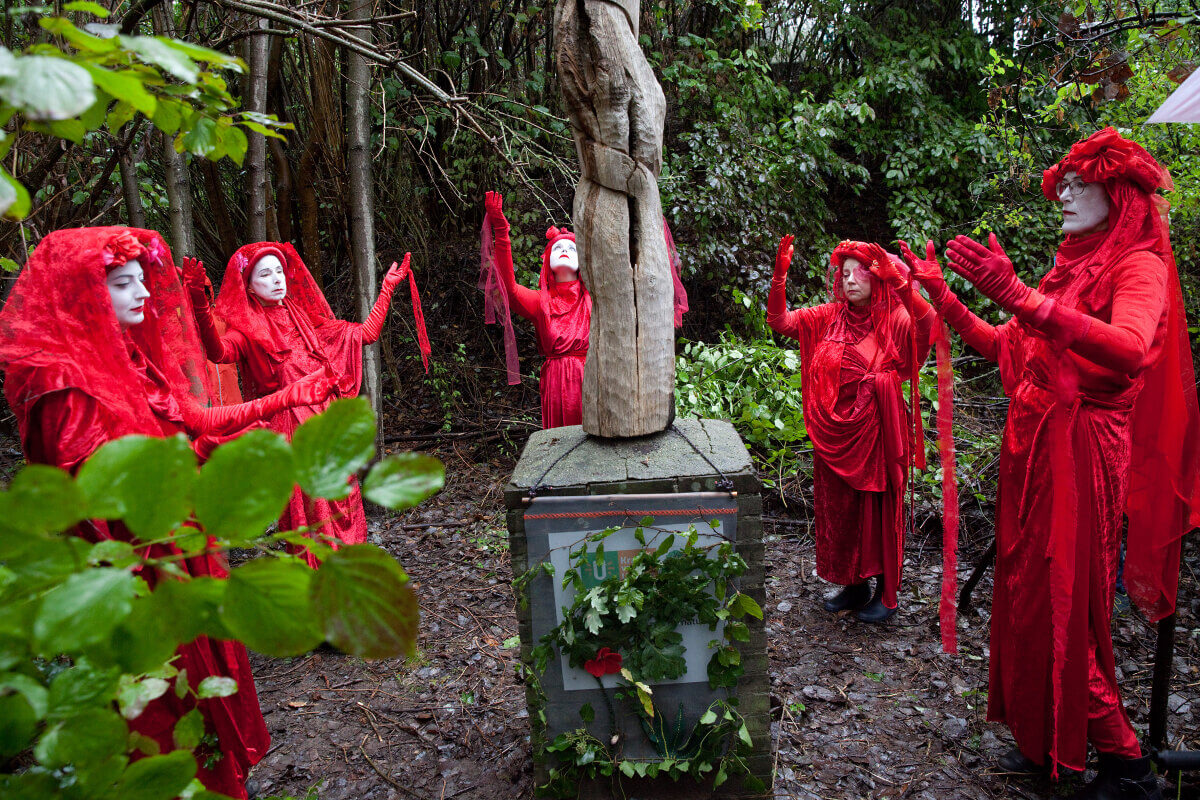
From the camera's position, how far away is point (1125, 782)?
2.30 m

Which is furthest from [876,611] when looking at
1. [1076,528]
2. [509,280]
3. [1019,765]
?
[509,280]

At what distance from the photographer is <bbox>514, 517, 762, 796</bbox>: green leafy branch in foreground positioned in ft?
7.37

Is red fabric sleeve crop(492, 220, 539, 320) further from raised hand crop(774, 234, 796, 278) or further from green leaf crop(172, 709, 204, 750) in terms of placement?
green leaf crop(172, 709, 204, 750)

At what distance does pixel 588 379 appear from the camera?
259cm

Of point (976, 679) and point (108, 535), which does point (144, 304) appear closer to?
point (108, 535)

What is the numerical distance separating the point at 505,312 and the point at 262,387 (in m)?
1.44

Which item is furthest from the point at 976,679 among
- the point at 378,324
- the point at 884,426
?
the point at 378,324

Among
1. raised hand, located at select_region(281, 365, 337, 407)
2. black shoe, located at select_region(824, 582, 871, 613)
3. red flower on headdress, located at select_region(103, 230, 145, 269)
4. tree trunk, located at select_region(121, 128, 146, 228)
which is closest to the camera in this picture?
red flower on headdress, located at select_region(103, 230, 145, 269)

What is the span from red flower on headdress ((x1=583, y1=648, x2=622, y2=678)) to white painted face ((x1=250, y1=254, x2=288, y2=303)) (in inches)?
95.3

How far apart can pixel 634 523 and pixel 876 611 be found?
2.06 metres

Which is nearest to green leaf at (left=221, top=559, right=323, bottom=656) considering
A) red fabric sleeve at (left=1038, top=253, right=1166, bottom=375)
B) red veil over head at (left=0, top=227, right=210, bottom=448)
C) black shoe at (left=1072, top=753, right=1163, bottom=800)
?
red veil over head at (left=0, top=227, right=210, bottom=448)

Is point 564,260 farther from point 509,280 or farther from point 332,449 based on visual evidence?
point 332,449

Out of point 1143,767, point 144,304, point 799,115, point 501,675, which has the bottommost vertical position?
point 501,675

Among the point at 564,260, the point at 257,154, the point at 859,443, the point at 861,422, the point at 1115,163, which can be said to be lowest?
the point at 859,443
